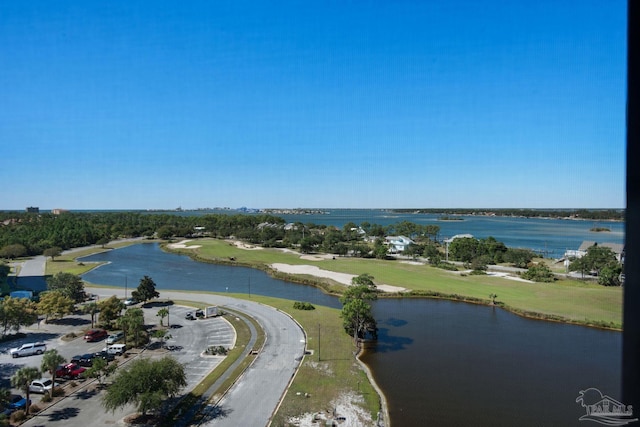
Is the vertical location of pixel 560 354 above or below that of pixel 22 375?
below

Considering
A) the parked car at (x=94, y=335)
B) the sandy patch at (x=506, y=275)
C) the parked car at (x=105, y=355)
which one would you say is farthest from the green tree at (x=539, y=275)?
the parked car at (x=94, y=335)

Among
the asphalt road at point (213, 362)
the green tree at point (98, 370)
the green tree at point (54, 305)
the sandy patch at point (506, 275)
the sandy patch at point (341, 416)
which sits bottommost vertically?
the sandy patch at point (341, 416)

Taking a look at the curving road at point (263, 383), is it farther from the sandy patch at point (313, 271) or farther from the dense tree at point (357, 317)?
the sandy patch at point (313, 271)

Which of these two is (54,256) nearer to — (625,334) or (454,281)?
(454,281)

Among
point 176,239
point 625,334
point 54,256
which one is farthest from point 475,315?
point 176,239

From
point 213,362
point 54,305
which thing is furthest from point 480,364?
point 54,305

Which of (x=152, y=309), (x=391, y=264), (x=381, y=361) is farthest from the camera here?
(x=391, y=264)

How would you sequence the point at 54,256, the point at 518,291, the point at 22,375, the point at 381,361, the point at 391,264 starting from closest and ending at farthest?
the point at 22,375 < the point at 381,361 < the point at 518,291 < the point at 391,264 < the point at 54,256
